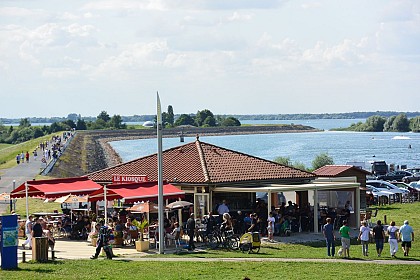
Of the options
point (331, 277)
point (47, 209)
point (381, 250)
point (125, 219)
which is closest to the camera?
point (331, 277)

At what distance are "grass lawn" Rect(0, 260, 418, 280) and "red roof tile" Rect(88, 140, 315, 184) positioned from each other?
30.9 ft

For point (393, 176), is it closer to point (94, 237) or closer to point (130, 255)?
point (94, 237)

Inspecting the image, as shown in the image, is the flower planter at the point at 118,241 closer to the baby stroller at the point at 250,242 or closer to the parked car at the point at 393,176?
the baby stroller at the point at 250,242

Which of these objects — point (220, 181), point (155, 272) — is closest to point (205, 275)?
point (155, 272)

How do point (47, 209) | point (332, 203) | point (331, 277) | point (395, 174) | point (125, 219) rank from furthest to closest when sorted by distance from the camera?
point (395, 174) < point (47, 209) < point (332, 203) < point (125, 219) < point (331, 277)

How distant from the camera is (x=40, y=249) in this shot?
24031 mm

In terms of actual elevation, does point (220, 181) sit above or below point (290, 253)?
above

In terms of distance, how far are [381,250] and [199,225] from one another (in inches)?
269

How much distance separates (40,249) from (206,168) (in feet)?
36.3

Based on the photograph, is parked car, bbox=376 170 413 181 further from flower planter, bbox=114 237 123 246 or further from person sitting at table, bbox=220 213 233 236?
flower planter, bbox=114 237 123 246

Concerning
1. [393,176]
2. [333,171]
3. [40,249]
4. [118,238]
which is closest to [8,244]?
[40,249]

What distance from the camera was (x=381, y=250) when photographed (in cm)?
2581

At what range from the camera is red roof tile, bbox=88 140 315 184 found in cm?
3334

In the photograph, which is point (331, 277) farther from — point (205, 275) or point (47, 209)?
point (47, 209)
